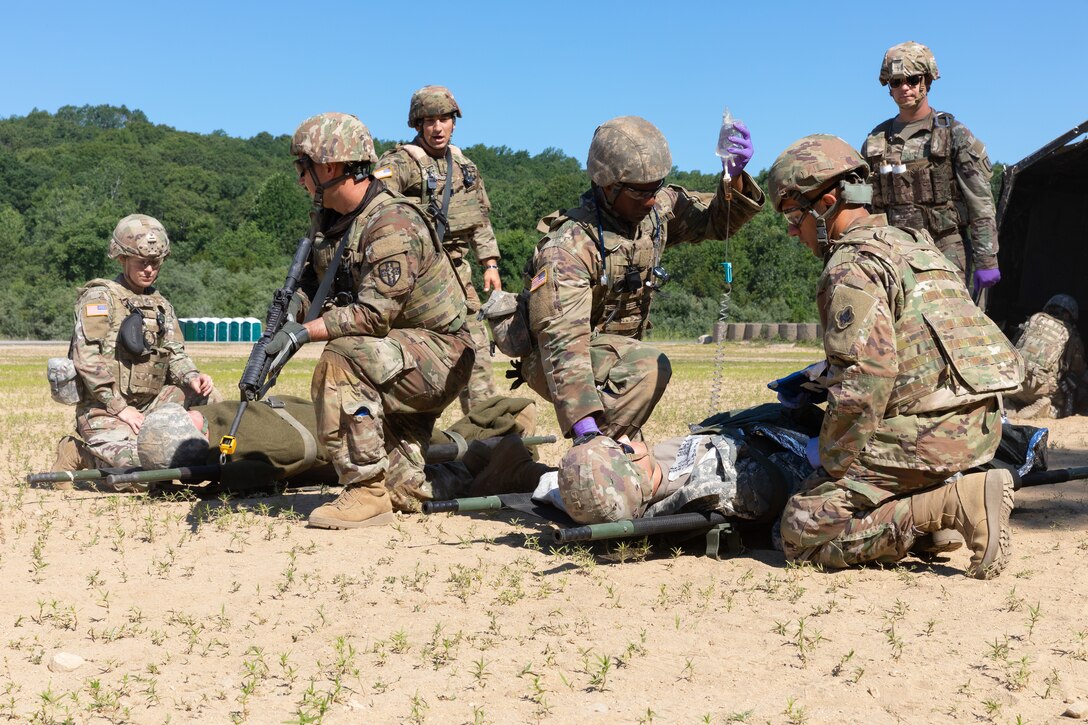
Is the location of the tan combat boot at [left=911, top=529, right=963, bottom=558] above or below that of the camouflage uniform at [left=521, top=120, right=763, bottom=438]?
below

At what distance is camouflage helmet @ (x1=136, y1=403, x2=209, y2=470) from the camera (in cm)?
690

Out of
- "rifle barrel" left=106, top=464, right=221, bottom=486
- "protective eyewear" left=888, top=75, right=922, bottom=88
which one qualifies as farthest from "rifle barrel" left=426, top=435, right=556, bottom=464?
"protective eyewear" left=888, top=75, right=922, bottom=88

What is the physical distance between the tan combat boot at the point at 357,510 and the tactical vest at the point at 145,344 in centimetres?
204

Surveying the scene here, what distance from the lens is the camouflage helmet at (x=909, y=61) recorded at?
823 centimetres

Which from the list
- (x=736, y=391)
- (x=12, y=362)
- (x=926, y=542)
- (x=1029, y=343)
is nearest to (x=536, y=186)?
(x=12, y=362)

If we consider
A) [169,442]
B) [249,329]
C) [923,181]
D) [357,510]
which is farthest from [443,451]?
[249,329]

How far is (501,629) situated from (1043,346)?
7.77 metres

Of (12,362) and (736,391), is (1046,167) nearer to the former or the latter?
(736,391)

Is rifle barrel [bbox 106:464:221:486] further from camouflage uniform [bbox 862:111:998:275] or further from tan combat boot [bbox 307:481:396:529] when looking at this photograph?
camouflage uniform [bbox 862:111:998:275]

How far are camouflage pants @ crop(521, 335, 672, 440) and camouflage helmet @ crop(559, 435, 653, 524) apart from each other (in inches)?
24.4

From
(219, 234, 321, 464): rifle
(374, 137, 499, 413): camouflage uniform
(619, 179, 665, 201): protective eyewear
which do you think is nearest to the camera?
(219, 234, 321, 464): rifle

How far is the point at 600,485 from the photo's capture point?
523 centimetres

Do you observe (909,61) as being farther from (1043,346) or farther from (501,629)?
(501,629)

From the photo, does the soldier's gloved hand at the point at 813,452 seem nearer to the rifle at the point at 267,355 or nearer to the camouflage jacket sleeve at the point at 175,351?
the rifle at the point at 267,355
